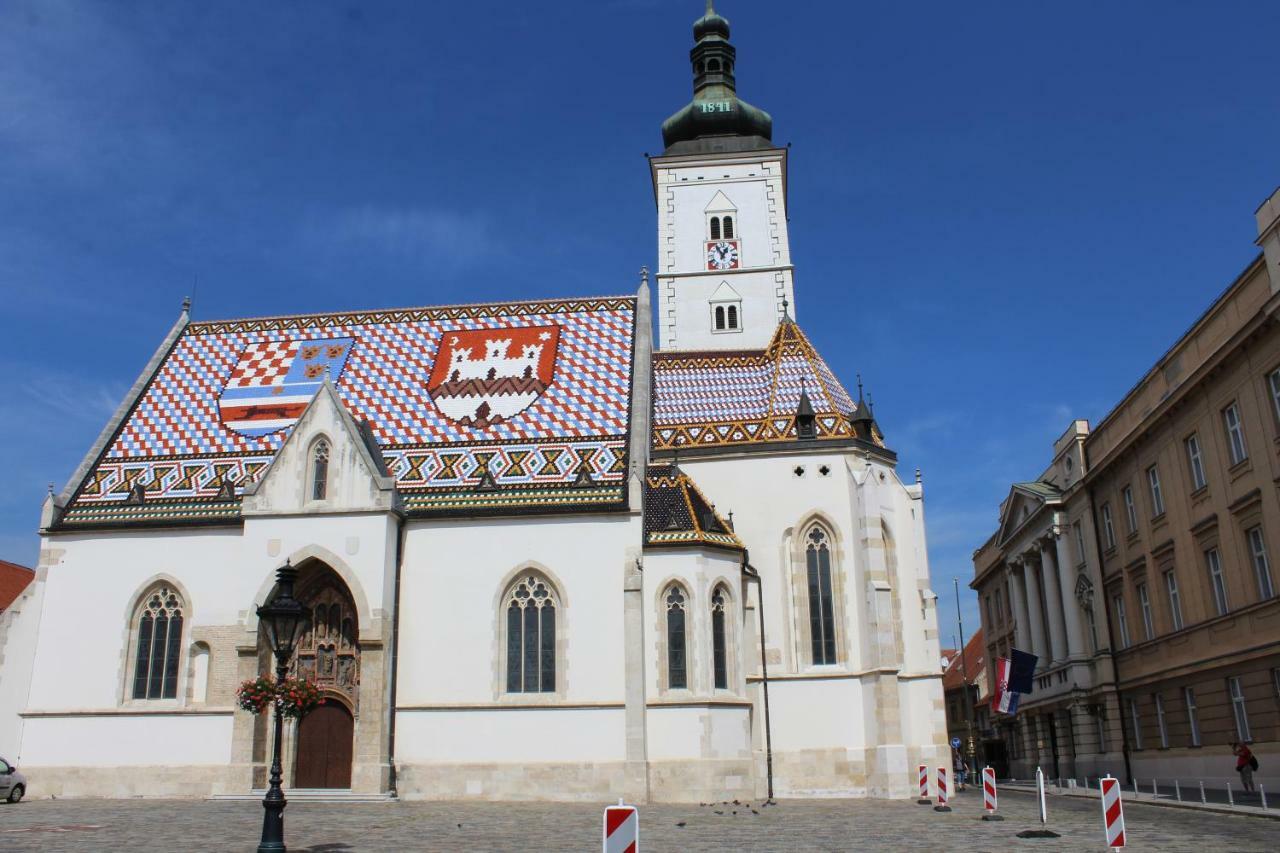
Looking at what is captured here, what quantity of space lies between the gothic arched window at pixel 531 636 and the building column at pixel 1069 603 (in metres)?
24.0

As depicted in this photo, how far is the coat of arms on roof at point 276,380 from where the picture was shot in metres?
33.1

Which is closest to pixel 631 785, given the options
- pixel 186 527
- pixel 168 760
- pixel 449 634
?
pixel 449 634

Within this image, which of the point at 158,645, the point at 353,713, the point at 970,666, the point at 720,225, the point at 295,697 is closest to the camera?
the point at 295,697

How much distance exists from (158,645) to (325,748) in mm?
5705

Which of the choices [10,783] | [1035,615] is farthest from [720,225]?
[10,783]

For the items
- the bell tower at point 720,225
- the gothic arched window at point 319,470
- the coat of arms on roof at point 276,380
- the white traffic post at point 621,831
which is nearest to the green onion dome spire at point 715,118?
the bell tower at point 720,225

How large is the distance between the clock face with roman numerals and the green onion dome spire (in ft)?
16.1

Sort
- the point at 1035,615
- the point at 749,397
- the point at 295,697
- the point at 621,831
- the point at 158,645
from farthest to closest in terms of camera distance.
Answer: the point at 1035,615 < the point at 749,397 < the point at 158,645 < the point at 295,697 < the point at 621,831

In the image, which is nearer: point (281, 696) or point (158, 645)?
point (281, 696)

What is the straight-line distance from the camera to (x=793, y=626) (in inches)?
1210

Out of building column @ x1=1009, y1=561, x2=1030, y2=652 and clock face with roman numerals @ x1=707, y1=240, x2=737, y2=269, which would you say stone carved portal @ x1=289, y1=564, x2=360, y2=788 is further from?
building column @ x1=1009, y1=561, x2=1030, y2=652

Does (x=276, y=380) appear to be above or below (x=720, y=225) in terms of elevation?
below

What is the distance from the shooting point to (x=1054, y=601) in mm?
45625

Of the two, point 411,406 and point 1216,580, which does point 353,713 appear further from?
point 1216,580
